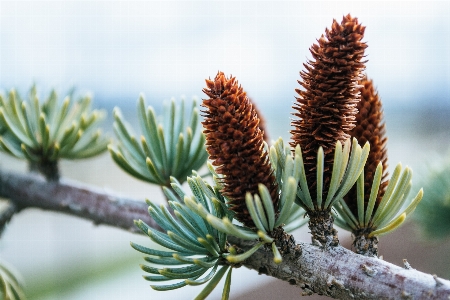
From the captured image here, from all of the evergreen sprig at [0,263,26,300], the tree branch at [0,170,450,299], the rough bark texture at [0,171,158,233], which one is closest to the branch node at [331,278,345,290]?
the tree branch at [0,170,450,299]

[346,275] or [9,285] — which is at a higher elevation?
[346,275]

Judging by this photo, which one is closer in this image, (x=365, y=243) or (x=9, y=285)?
(x=365, y=243)

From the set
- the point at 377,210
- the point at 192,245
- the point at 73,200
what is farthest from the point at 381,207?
the point at 73,200

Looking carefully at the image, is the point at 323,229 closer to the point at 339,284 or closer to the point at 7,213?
the point at 339,284

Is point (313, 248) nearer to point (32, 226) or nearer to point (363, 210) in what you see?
point (363, 210)

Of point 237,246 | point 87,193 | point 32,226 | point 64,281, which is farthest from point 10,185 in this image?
point 32,226

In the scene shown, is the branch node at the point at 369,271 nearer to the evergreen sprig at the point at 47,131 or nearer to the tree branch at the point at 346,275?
the tree branch at the point at 346,275
